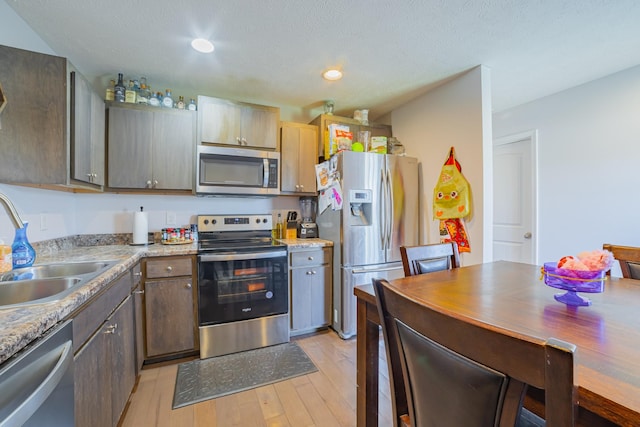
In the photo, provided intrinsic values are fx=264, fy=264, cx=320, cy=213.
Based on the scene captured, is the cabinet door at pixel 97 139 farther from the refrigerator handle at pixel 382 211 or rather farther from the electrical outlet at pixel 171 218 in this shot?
the refrigerator handle at pixel 382 211

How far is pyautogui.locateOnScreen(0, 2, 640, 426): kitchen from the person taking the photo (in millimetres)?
2215

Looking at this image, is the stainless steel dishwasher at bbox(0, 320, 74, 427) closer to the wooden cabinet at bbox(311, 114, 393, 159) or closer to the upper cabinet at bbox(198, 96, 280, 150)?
the upper cabinet at bbox(198, 96, 280, 150)

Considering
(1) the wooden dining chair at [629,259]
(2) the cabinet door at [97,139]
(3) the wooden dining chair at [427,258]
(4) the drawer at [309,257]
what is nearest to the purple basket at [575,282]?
(3) the wooden dining chair at [427,258]

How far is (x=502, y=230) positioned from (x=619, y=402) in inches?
127

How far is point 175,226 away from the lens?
8.50 feet

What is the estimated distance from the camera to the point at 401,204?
2.65m

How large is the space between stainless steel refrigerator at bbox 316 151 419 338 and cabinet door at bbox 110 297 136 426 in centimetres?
159

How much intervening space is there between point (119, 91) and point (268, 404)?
2.65 meters

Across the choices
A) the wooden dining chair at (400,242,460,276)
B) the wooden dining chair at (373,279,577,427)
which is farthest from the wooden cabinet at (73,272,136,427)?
the wooden dining chair at (400,242,460,276)

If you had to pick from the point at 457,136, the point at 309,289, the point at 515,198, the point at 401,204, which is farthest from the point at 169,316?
the point at 515,198

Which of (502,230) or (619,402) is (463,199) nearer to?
(502,230)

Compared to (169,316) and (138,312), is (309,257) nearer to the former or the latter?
(169,316)

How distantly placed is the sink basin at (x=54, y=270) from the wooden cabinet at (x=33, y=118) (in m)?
0.46

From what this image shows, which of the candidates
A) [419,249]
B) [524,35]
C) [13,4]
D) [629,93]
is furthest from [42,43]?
[629,93]
